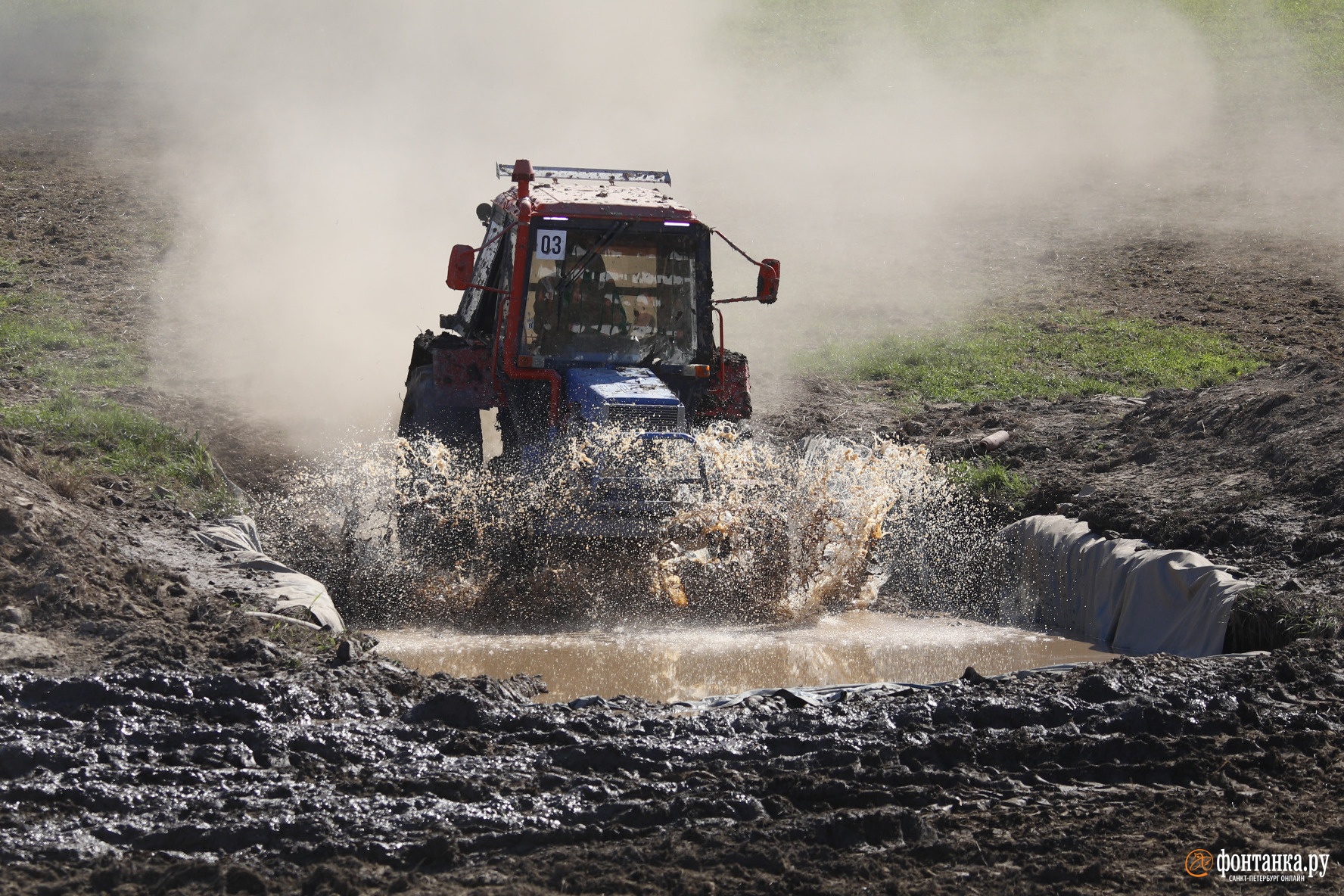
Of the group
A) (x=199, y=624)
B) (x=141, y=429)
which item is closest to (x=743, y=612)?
(x=199, y=624)

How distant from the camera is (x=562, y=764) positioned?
557cm

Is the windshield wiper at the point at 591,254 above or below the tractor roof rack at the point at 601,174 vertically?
below

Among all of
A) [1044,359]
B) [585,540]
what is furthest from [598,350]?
[1044,359]

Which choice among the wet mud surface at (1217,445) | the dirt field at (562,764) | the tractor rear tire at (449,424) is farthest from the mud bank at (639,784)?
the tractor rear tire at (449,424)

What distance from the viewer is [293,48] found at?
26.6 meters

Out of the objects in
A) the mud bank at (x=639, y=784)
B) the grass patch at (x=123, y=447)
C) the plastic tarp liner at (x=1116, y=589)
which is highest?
the grass patch at (x=123, y=447)

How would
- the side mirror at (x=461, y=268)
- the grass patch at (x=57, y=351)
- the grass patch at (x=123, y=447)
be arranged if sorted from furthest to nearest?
the grass patch at (x=57, y=351) → the grass patch at (x=123, y=447) → the side mirror at (x=461, y=268)

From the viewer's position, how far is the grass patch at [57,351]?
12.1 metres

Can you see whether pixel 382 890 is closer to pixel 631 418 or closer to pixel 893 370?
pixel 631 418

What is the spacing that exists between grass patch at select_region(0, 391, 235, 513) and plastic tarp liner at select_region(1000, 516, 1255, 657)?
19.0 ft

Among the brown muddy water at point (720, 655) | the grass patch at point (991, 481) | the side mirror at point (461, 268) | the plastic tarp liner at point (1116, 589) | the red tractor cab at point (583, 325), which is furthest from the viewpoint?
the grass patch at point (991, 481)

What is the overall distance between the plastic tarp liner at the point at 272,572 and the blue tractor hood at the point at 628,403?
2.05 metres

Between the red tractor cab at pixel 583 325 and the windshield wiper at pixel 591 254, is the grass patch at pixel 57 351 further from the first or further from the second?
the windshield wiper at pixel 591 254

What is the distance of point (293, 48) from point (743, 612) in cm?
2161
